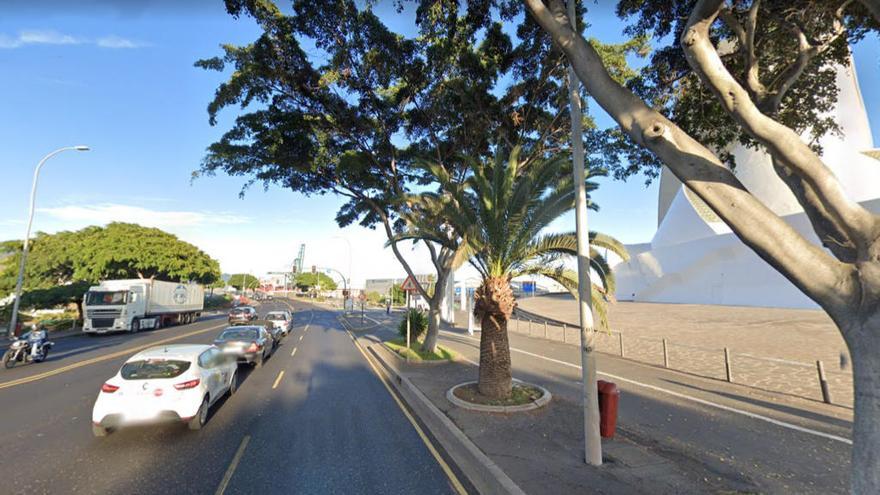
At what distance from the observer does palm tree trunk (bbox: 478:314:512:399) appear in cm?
872

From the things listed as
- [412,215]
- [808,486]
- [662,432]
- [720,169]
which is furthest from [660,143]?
[412,215]

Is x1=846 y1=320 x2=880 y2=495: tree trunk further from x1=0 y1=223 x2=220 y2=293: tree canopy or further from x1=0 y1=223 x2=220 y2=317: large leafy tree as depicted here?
x1=0 y1=223 x2=220 y2=293: tree canopy

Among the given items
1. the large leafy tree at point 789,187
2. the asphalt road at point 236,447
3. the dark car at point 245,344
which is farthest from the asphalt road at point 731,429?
the dark car at point 245,344

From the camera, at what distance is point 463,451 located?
5926 millimetres

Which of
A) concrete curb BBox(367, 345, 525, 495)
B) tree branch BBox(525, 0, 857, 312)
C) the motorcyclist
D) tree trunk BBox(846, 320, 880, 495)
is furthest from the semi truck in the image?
tree trunk BBox(846, 320, 880, 495)

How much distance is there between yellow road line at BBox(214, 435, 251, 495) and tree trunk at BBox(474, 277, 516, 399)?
Answer: 4.90m

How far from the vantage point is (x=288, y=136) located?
45.4ft

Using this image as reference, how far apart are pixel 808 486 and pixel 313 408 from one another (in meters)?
8.25

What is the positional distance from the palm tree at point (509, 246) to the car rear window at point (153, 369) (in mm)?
5980

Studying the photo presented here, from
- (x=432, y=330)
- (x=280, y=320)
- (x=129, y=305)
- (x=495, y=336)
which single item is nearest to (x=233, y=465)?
(x=495, y=336)

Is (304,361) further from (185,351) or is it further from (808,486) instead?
(808,486)

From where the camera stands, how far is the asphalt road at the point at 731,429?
5.31m

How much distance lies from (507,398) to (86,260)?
38421 mm

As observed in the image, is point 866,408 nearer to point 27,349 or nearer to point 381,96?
point 381,96
